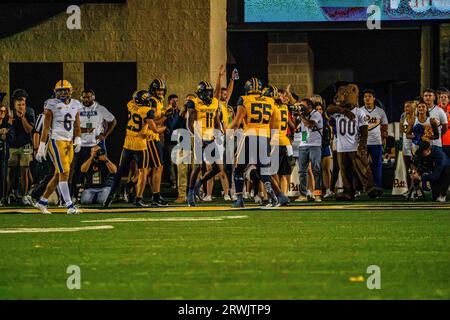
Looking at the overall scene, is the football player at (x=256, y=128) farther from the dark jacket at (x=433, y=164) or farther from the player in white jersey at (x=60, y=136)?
the dark jacket at (x=433, y=164)

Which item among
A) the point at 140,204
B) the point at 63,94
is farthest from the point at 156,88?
the point at 63,94

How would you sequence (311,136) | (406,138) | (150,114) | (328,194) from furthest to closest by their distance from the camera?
(328,194) < (406,138) < (311,136) < (150,114)

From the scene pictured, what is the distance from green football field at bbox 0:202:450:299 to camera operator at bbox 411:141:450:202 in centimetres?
306

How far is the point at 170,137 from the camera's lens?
23953 mm

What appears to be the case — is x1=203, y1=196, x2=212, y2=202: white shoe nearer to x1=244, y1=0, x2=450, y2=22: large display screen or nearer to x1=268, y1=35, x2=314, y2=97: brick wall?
x1=244, y1=0, x2=450, y2=22: large display screen

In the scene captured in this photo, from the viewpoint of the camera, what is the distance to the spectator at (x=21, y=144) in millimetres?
21922

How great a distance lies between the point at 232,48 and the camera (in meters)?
31.6

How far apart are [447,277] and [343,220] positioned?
622 centimetres

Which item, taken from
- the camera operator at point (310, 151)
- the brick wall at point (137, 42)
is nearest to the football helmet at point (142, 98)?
the camera operator at point (310, 151)

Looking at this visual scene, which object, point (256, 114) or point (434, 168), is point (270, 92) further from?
point (434, 168)

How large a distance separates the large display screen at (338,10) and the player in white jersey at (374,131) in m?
5.47

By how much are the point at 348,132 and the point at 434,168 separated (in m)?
1.88

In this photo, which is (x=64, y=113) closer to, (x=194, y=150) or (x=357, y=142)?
(x=194, y=150)
